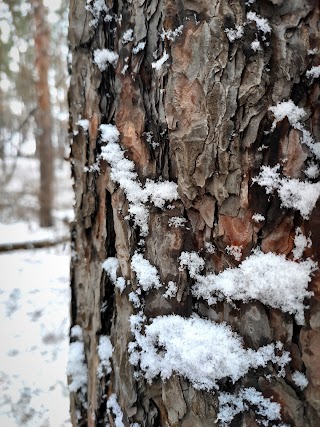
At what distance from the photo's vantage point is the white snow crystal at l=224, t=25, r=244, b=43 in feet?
2.18

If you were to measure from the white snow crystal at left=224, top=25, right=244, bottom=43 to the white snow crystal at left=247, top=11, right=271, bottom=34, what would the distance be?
0.08ft

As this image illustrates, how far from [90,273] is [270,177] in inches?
27.7

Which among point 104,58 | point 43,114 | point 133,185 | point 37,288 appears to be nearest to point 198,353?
point 133,185

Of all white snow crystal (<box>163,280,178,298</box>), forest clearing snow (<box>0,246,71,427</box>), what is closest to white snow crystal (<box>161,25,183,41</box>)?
white snow crystal (<box>163,280,178,298</box>)

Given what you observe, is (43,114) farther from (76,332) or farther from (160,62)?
(160,62)

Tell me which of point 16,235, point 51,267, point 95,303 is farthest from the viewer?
point 16,235

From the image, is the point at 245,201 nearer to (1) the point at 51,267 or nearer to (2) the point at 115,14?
(2) the point at 115,14

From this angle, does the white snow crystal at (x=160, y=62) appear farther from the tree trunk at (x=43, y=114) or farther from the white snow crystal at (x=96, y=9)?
the tree trunk at (x=43, y=114)

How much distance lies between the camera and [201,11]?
69 cm

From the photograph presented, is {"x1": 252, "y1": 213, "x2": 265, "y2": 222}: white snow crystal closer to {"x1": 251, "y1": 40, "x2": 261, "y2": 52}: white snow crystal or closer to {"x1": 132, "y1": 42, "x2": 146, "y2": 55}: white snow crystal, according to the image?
{"x1": 251, "y1": 40, "x2": 261, "y2": 52}: white snow crystal

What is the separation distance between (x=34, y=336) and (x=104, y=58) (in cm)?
318

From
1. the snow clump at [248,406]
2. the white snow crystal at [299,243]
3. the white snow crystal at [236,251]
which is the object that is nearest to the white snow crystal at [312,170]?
the white snow crystal at [299,243]

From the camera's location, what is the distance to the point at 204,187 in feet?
2.45

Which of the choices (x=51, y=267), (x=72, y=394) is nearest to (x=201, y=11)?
(x=72, y=394)
